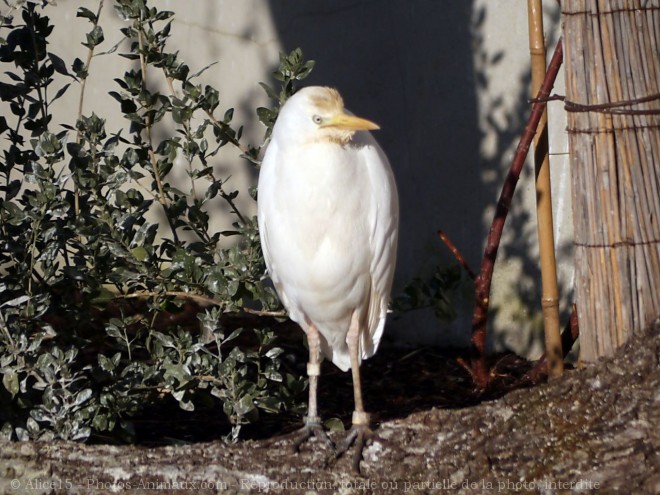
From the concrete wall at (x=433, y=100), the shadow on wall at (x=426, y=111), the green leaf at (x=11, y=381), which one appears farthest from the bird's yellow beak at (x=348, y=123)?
the shadow on wall at (x=426, y=111)

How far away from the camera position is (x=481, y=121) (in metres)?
4.94

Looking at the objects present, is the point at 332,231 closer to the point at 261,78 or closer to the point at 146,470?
the point at 146,470

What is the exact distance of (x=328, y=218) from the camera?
10.6 ft

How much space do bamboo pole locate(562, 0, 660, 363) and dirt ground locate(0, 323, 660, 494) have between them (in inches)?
5.2

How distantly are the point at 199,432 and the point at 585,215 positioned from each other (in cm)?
197

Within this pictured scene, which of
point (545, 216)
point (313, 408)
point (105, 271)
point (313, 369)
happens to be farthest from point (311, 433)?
point (545, 216)

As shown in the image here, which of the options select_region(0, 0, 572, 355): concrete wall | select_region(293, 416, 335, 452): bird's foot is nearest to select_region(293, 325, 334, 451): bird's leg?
select_region(293, 416, 335, 452): bird's foot

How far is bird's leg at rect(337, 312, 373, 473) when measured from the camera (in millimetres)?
3230

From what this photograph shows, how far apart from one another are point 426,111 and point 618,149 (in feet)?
6.73

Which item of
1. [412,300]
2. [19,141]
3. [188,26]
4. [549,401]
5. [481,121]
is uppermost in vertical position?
[188,26]

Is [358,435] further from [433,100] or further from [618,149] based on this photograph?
[433,100]

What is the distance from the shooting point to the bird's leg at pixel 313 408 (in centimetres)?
336

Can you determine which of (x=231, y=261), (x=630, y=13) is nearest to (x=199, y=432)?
(x=231, y=261)

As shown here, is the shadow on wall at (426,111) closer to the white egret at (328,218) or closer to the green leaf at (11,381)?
the white egret at (328,218)
